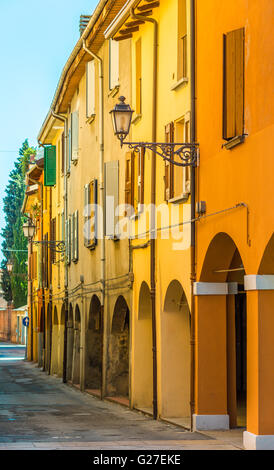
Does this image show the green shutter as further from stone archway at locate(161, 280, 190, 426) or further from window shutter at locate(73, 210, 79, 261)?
stone archway at locate(161, 280, 190, 426)

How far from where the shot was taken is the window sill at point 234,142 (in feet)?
45.2

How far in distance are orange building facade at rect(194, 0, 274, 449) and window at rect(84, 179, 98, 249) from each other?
9.78m

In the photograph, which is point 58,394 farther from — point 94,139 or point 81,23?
point 81,23

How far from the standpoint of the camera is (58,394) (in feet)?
92.5

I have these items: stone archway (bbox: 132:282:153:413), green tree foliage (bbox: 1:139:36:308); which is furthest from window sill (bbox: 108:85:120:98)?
green tree foliage (bbox: 1:139:36:308)

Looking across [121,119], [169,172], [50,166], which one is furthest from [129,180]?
[50,166]

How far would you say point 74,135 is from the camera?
31781mm

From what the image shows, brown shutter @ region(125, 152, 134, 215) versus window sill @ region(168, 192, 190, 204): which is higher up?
brown shutter @ region(125, 152, 134, 215)

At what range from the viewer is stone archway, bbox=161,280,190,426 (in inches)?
740

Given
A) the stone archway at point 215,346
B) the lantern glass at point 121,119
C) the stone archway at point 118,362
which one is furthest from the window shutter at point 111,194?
the lantern glass at point 121,119

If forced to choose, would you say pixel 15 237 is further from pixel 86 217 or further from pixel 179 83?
pixel 179 83

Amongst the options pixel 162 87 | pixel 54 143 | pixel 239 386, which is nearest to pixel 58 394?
pixel 239 386
